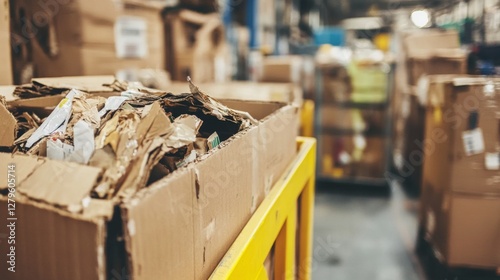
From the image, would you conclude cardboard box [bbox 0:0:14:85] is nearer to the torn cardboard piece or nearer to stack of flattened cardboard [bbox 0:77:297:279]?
stack of flattened cardboard [bbox 0:77:297:279]

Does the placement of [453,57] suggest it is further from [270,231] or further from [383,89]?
[270,231]

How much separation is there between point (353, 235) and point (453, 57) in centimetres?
153

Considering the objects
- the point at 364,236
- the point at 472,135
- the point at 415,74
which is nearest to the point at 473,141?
the point at 472,135

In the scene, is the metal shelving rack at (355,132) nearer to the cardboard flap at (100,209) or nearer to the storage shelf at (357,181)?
the storage shelf at (357,181)

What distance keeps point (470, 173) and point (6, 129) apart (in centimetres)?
199

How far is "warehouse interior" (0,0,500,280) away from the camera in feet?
1.99

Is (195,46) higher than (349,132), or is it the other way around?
(195,46)

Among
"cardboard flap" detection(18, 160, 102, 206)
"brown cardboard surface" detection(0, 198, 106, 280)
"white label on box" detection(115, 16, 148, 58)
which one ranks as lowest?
"brown cardboard surface" detection(0, 198, 106, 280)

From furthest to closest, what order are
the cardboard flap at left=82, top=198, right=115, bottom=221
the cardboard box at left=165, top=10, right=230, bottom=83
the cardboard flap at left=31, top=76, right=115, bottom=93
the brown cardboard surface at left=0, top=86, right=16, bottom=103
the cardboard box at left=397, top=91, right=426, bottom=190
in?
the cardboard box at left=397, top=91, right=426, bottom=190 < the cardboard box at left=165, top=10, right=230, bottom=83 < the cardboard flap at left=31, top=76, right=115, bottom=93 < the brown cardboard surface at left=0, top=86, right=16, bottom=103 < the cardboard flap at left=82, top=198, right=115, bottom=221

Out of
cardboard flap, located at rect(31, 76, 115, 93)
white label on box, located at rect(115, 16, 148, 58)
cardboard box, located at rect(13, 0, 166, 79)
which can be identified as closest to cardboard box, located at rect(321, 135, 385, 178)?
white label on box, located at rect(115, 16, 148, 58)

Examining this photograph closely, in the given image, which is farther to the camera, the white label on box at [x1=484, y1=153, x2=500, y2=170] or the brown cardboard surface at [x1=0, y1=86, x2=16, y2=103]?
the white label on box at [x1=484, y1=153, x2=500, y2=170]

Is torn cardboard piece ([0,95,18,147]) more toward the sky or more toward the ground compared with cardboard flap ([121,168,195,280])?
more toward the sky

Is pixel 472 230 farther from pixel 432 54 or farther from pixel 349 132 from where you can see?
pixel 349 132

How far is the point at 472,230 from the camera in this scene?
2.06m
